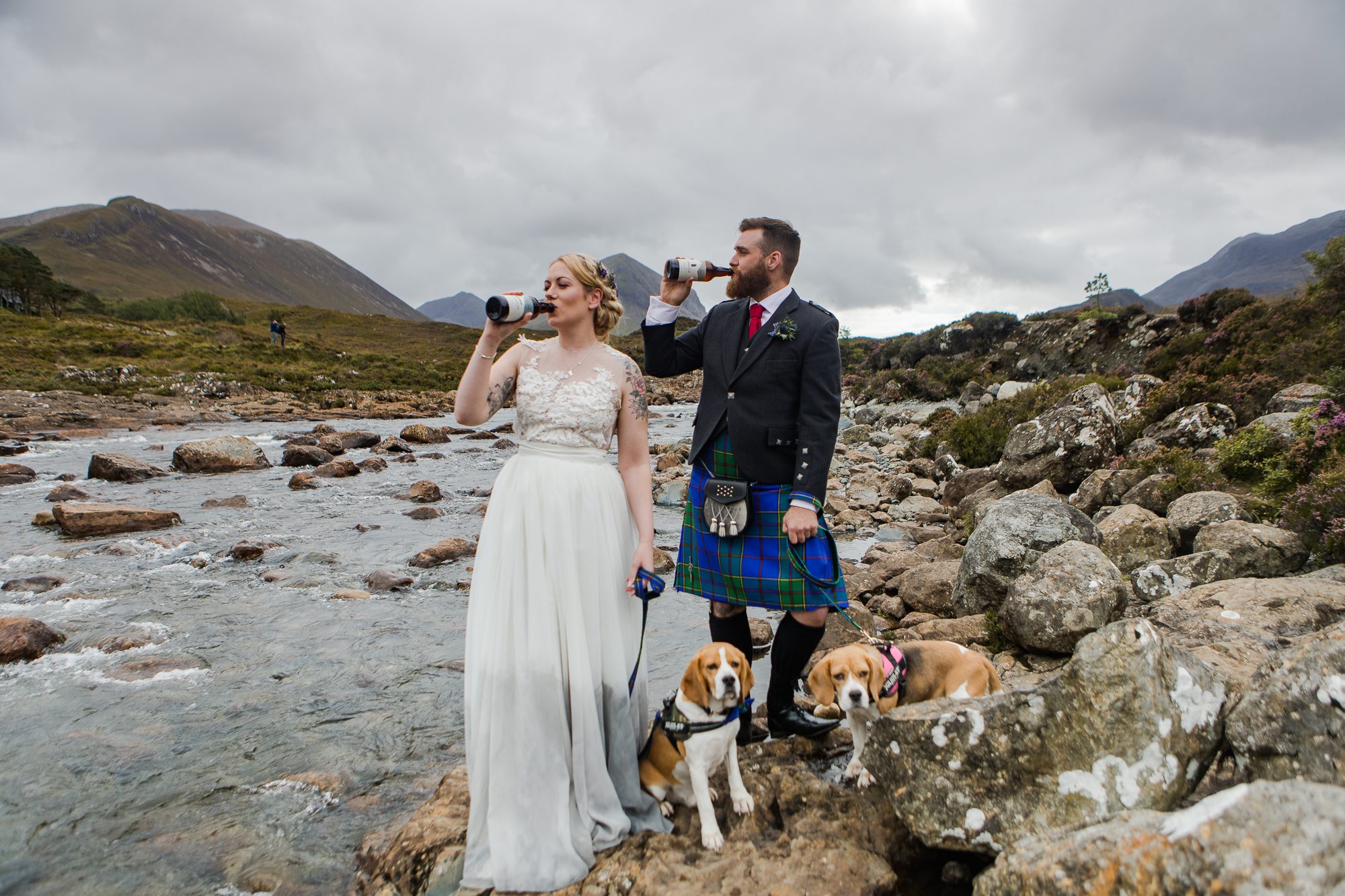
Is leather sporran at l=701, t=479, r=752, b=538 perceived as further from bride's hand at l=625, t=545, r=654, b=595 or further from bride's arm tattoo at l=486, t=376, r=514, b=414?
bride's arm tattoo at l=486, t=376, r=514, b=414

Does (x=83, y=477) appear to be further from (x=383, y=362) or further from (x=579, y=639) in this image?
(x=383, y=362)

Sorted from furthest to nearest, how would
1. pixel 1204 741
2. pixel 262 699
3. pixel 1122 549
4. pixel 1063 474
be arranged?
pixel 1063 474
pixel 1122 549
pixel 262 699
pixel 1204 741

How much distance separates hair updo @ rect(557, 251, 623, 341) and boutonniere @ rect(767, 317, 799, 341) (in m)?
0.85

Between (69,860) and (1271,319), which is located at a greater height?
(1271,319)

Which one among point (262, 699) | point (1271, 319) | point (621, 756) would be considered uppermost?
point (1271, 319)

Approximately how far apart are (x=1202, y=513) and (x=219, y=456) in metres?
20.7

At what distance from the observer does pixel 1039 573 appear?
5586mm

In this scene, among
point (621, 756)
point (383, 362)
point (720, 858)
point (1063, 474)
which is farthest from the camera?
point (383, 362)

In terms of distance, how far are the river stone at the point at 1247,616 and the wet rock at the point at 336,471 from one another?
17700 millimetres

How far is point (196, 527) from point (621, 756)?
39.6ft

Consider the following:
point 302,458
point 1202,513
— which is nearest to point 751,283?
point 1202,513

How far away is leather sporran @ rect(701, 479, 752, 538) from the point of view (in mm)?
3805

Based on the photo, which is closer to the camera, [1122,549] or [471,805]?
[471,805]

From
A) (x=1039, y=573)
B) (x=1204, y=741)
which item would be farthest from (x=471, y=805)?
(x=1039, y=573)
